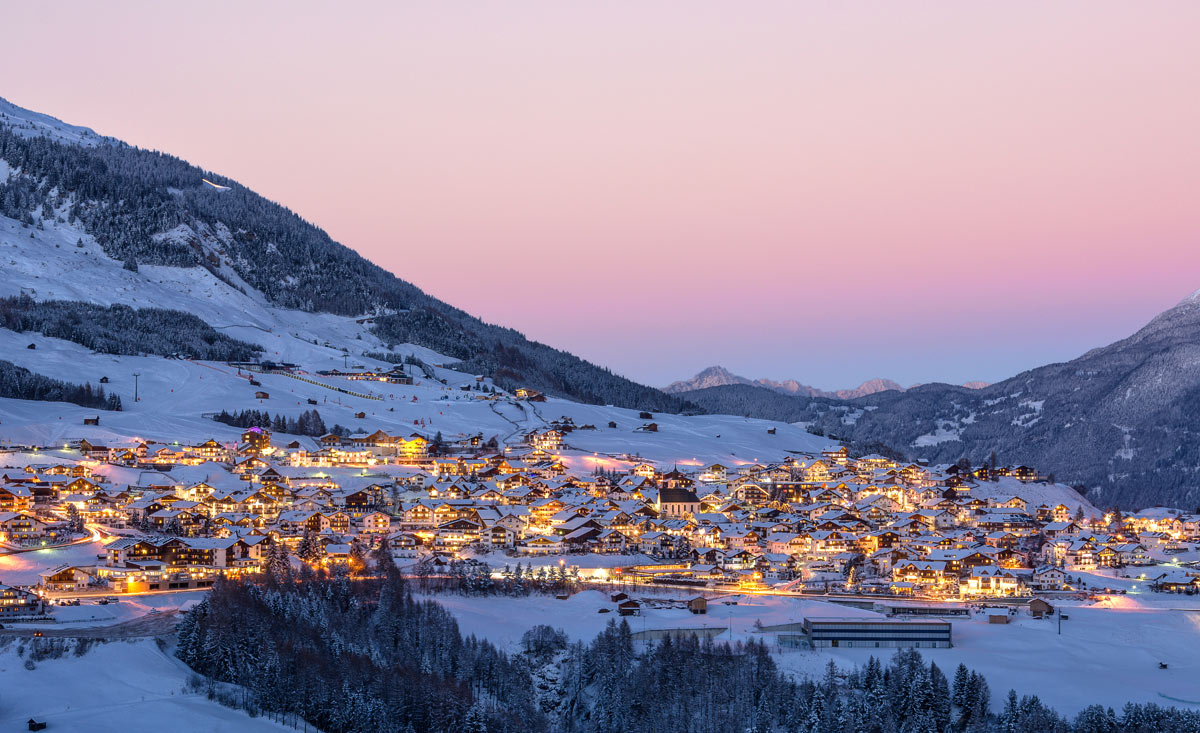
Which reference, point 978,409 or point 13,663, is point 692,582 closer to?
point 13,663

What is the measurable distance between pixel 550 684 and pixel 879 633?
10.9 meters

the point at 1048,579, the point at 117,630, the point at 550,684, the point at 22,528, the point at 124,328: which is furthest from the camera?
the point at 124,328

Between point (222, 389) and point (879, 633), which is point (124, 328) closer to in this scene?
point (222, 389)

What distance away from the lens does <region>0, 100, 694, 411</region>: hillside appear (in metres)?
137

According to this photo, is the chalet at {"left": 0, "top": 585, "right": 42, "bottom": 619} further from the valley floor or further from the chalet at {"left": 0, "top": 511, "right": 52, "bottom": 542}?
the valley floor

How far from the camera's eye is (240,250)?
497ft

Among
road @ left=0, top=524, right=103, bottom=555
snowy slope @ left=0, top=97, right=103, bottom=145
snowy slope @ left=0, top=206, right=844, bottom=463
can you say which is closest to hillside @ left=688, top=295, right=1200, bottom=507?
snowy slope @ left=0, top=206, right=844, bottom=463

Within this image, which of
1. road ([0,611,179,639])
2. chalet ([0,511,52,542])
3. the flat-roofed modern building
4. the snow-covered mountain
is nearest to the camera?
road ([0,611,179,639])

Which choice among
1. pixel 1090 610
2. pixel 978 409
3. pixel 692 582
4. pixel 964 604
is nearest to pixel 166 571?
pixel 692 582

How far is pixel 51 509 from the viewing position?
2304 inches

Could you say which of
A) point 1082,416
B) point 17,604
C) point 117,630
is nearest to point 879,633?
point 117,630

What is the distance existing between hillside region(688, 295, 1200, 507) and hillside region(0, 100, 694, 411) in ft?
80.3

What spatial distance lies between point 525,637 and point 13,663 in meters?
14.5

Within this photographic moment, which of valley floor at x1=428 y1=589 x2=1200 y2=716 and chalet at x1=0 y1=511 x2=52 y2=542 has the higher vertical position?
chalet at x1=0 y1=511 x2=52 y2=542
